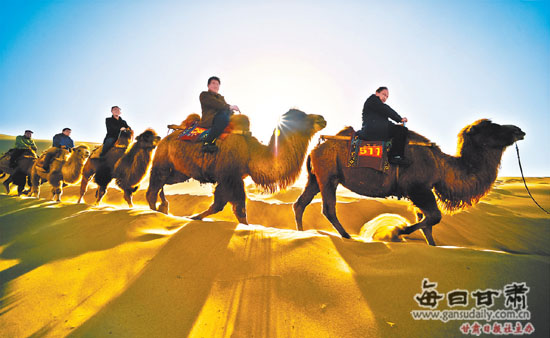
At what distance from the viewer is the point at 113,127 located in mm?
7996

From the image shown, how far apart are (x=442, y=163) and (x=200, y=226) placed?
13.8 ft

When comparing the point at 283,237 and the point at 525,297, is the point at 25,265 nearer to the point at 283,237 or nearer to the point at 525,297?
the point at 283,237

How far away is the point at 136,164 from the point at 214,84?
319cm

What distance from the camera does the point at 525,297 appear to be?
1749 mm

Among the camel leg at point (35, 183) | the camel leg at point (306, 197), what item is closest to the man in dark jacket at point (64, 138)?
the camel leg at point (35, 183)

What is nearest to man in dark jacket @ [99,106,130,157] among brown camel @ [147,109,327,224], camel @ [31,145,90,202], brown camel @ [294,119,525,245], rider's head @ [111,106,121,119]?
rider's head @ [111,106,121,119]

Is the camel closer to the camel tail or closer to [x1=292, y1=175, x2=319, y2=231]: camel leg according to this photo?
the camel tail

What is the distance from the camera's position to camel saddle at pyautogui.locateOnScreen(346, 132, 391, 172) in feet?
14.6

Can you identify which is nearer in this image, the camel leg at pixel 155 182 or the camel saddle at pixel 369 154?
the camel saddle at pixel 369 154

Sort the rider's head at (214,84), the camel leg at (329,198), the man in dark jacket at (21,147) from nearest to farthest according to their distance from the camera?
the camel leg at (329,198)
the rider's head at (214,84)
the man in dark jacket at (21,147)

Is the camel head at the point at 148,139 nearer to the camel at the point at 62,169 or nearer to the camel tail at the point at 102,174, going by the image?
the camel tail at the point at 102,174

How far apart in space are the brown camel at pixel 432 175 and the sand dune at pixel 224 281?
2052 millimetres

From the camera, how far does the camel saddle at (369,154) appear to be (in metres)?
4.45

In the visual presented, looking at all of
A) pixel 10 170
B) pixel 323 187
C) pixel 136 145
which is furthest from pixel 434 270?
pixel 10 170
